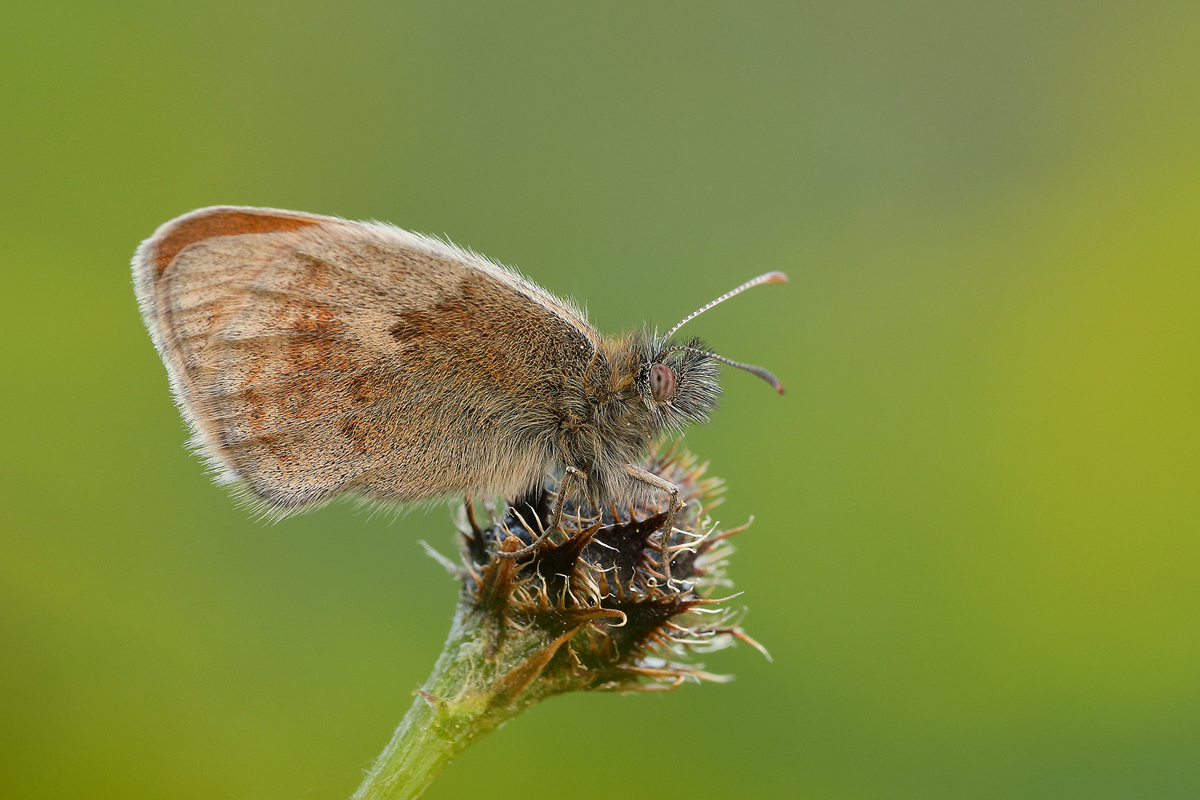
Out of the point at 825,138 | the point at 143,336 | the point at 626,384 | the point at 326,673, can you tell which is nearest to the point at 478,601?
the point at 626,384

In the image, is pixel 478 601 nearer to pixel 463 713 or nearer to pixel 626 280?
pixel 463 713

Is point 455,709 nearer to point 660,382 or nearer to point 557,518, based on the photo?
point 557,518

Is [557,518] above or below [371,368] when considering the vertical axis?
below

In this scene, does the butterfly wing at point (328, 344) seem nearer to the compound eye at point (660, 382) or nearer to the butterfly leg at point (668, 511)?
the compound eye at point (660, 382)

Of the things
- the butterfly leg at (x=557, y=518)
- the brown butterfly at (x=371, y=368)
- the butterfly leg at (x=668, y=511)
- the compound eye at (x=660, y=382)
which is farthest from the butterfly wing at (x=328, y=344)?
the butterfly leg at (x=668, y=511)

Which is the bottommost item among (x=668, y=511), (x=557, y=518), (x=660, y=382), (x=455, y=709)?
(x=455, y=709)

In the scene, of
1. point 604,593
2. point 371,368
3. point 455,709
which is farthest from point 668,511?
point 371,368
